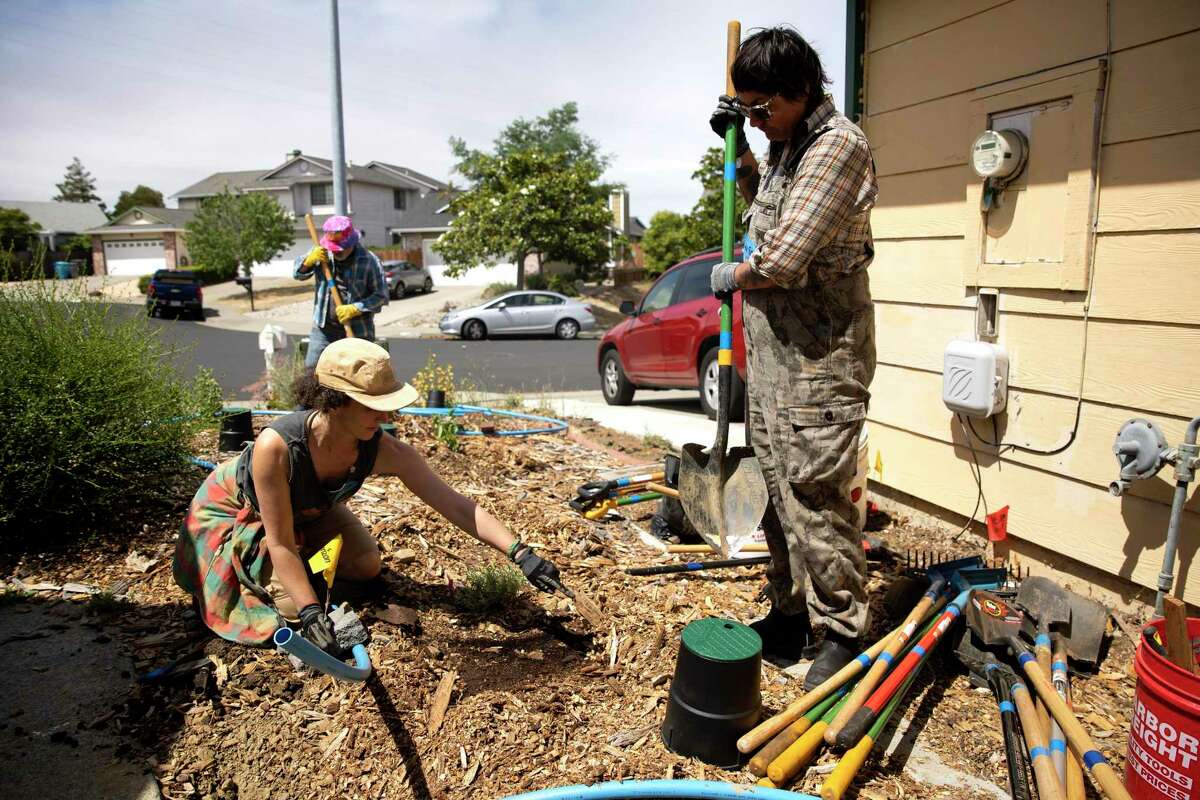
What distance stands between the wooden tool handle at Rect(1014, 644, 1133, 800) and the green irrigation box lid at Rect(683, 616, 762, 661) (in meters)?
0.87

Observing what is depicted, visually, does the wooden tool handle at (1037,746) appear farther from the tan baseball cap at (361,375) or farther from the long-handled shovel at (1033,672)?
the tan baseball cap at (361,375)

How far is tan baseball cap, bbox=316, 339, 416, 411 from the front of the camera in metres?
2.54

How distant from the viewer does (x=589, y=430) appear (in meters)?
6.95

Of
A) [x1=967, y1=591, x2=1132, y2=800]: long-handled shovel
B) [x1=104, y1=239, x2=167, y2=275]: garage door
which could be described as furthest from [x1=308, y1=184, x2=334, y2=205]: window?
[x1=967, y1=591, x2=1132, y2=800]: long-handled shovel

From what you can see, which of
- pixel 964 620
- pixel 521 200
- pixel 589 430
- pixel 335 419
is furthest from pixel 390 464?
pixel 521 200

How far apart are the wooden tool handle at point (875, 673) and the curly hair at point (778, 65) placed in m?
1.89

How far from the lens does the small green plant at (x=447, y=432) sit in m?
5.54

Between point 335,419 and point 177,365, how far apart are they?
9.55 feet

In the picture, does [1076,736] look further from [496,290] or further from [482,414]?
[496,290]

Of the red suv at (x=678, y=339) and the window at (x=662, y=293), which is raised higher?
the window at (x=662, y=293)

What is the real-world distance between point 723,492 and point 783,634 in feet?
1.99

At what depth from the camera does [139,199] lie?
2771 inches

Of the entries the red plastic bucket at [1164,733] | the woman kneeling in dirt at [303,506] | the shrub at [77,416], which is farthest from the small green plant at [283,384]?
the red plastic bucket at [1164,733]

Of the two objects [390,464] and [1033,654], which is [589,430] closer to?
[390,464]
